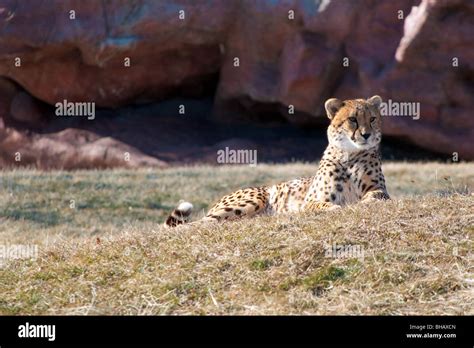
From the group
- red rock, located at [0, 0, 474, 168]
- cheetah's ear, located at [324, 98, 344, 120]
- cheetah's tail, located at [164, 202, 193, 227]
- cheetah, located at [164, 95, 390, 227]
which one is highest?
red rock, located at [0, 0, 474, 168]

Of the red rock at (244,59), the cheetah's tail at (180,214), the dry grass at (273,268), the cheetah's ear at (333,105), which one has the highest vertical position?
the red rock at (244,59)

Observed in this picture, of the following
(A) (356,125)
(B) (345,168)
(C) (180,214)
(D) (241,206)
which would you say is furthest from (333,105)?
(C) (180,214)

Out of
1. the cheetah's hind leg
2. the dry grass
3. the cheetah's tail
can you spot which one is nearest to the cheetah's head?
the cheetah's hind leg

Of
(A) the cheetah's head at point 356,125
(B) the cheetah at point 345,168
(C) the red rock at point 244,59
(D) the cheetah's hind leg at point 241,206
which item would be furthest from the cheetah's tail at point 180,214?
(C) the red rock at point 244,59

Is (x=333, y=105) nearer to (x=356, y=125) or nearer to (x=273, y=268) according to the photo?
(x=356, y=125)

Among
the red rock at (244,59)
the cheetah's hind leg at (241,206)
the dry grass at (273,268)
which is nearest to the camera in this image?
the dry grass at (273,268)

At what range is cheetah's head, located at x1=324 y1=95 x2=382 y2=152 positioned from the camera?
882 centimetres

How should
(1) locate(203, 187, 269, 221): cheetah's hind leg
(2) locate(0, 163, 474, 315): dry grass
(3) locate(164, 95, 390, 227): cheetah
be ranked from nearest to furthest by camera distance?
(2) locate(0, 163, 474, 315): dry grass
(3) locate(164, 95, 390, 227): cheetah
(1) locate(203, 187, 269, 221): cheetah's hind leg

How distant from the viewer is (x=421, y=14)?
17.1m

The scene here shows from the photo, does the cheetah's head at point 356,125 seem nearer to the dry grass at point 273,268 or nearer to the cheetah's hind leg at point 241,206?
Answer: the cheetah's hind leg at point 241,206

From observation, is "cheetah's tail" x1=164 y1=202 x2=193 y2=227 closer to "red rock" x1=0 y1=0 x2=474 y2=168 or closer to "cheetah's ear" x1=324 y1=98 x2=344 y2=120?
"cheetah's ear" x1=324 y1=98 x2=344 y2=120

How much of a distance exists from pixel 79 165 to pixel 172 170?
361cm

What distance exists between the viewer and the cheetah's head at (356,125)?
8820mm
